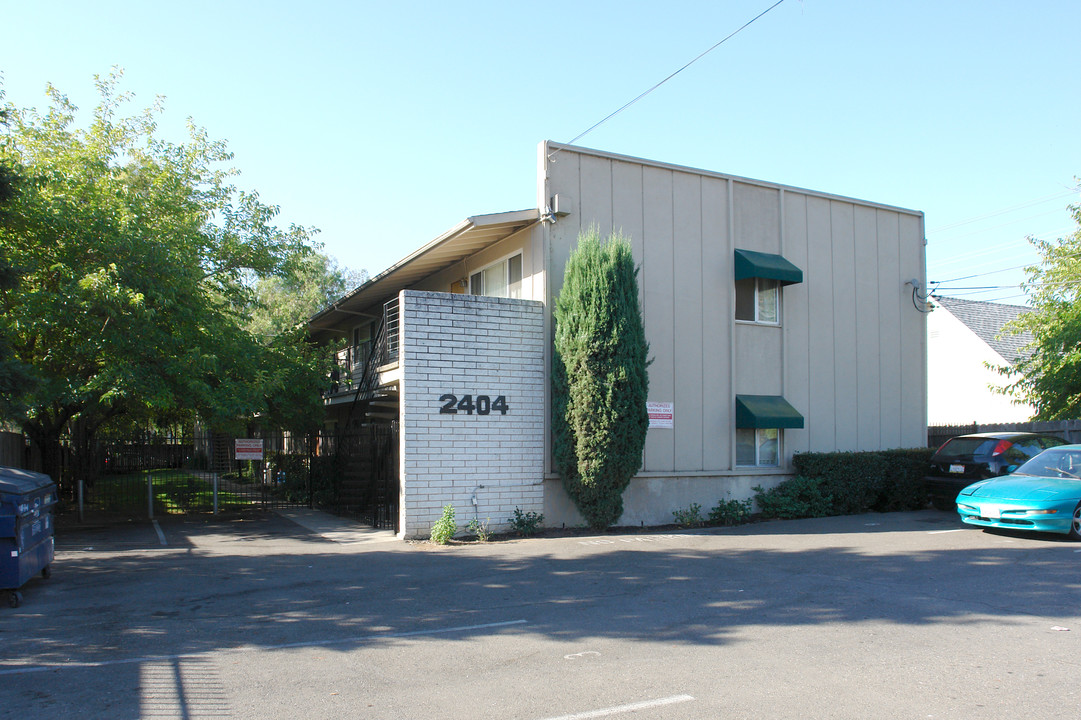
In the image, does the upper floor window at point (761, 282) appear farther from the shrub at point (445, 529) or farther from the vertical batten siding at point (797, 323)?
the shrub at point (445, 529)

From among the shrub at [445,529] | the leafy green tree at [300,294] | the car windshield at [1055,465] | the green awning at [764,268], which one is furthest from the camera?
the leafy green tree at [300,294]

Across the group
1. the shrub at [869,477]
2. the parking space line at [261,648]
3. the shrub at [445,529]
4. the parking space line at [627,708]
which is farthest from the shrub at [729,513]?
the parking space line at [627,708]

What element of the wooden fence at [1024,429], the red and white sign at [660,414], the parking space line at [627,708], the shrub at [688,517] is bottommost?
the shrub at [688,517]

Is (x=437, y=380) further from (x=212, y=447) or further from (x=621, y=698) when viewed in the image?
(x=212, y=447)

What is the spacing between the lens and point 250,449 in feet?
60.0

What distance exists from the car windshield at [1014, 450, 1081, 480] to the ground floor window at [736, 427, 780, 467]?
4549 millimetres

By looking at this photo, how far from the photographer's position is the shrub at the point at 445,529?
12.5 metres

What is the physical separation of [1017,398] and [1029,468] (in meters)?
12.6

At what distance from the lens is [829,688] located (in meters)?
5.34

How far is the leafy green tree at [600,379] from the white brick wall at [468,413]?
661 mm

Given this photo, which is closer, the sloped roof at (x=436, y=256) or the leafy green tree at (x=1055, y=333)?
the sloped roof at (x=436, y=256)

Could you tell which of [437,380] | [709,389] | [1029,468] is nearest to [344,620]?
[437,380]

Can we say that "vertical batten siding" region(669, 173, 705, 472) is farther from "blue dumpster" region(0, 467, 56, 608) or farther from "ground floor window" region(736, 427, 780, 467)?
"blue dumpster" region(0, 467, 56, 608)

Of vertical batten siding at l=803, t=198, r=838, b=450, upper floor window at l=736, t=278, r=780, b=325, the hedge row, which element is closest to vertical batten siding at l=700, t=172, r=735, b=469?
upper floor window at l=736, t=278, r=780, b=325
